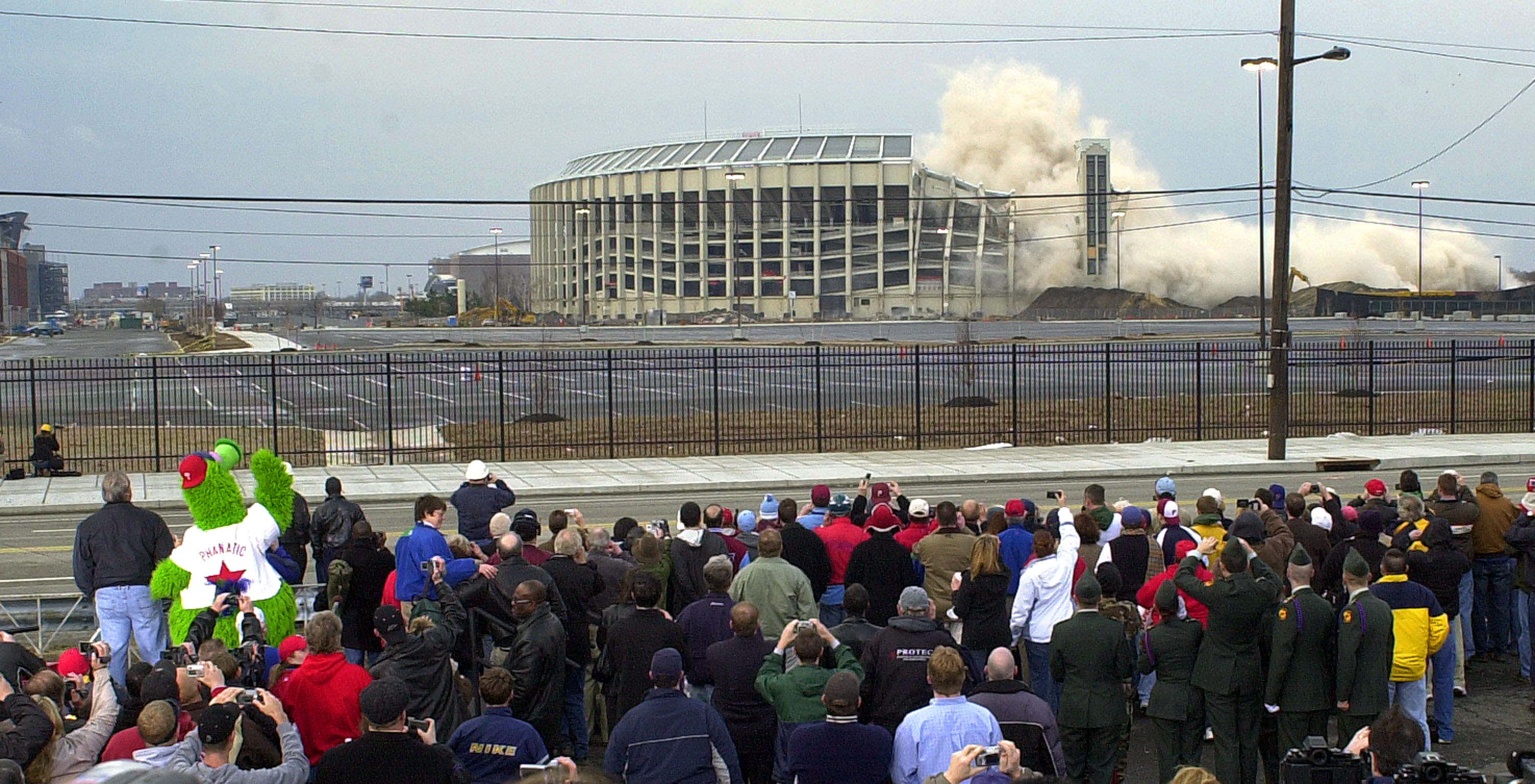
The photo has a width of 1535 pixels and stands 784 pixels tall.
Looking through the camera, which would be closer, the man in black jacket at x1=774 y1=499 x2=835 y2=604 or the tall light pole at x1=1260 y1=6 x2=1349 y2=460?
the man in black jacket at x1=774 y1=499 x2=835 y2=604

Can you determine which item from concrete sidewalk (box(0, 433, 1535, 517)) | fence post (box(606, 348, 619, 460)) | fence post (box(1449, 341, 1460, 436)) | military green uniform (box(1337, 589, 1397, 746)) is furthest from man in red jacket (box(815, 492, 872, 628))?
fence post (box(1449, 341, 1460, 436))

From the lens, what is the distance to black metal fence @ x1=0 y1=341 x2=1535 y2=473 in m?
28.3

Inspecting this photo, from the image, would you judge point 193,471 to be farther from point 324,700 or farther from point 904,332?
Answer: point 904,332

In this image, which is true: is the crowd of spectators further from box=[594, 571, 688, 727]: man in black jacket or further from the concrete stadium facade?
the concrete stadium facade

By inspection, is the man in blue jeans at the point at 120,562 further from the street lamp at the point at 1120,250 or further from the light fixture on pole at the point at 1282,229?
the street lamp at the point at 1120,250

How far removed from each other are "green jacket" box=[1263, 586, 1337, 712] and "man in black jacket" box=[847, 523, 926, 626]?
2.66 metres

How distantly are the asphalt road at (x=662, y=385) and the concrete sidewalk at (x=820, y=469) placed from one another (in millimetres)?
1529

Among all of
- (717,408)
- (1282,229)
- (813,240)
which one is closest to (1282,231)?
(1282,229)

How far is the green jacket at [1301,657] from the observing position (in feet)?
26.8

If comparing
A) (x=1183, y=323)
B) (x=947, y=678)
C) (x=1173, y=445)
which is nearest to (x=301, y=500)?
(x=947, y=678)

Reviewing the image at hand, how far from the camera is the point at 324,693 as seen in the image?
6930 mm

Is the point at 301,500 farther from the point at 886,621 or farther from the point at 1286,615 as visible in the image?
the point at 1286,615

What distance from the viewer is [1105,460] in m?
26.5

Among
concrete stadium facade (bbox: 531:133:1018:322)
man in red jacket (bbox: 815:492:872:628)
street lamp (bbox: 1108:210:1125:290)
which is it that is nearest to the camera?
man in red jacket (bbox: 815:492:872:628)
